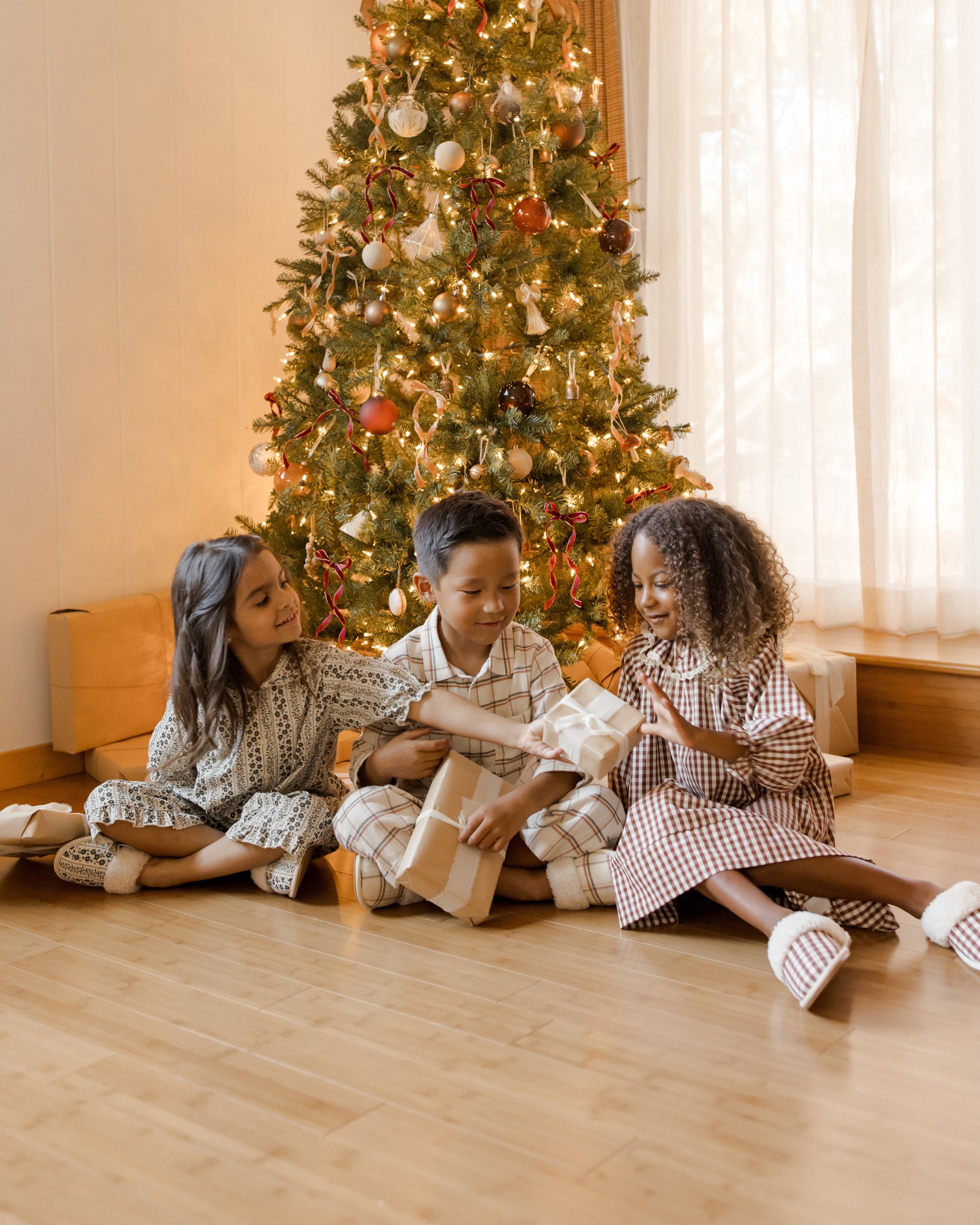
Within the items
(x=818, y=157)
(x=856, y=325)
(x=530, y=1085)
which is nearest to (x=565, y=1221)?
(x=530, y=1085)

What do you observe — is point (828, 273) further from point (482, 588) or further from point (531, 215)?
point (482, 588)

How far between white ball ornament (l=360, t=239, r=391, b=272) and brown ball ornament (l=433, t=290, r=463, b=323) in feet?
0.50

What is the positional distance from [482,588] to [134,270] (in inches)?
67.8

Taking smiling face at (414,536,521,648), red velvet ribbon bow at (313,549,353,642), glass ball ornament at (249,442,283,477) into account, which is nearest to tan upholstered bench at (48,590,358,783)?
red velvet ribbon bow at (313,549,353,642)

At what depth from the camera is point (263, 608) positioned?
6.30ft

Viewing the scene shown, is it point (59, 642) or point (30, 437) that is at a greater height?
point (30, 437)

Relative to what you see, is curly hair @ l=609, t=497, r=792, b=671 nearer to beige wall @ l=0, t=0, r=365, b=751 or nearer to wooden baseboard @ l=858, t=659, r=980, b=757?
wooden baseboard @ l=858, t=659, r=980, b=757

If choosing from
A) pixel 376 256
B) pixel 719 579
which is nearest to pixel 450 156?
pixel 376 256

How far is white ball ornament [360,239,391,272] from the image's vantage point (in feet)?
8.30

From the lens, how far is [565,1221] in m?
1.05

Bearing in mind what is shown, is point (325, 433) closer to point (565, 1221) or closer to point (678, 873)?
point (678, 873)

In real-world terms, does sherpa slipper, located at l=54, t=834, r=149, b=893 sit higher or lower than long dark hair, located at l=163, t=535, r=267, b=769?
lower

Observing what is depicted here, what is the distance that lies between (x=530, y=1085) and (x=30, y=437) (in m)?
2.16

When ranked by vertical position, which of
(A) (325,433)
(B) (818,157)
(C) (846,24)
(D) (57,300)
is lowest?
(A) (325,433)
